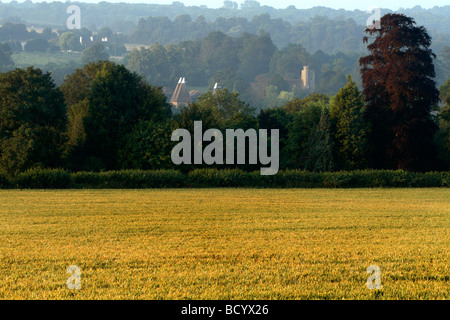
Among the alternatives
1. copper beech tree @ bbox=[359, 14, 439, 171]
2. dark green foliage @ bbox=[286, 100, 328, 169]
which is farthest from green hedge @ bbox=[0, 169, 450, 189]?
dark green foliage @ bbox=[286, 100, 328, 169]

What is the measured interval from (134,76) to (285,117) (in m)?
19.3

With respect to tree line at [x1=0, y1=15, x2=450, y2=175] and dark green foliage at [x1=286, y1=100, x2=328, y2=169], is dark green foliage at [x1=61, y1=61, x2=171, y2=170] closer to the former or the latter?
tree line at [x1=0, y1=15, x2=450, y2=175]

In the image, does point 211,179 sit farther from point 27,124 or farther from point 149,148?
point 27,124

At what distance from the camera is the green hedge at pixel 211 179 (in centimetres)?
4025

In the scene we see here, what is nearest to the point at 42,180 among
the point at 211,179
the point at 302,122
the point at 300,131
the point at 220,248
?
the point at 211,179

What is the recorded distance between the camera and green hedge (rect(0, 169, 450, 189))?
Answer: 40250mm

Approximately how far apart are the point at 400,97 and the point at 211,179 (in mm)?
23590

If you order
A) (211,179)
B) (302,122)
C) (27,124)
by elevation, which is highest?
(302,122)

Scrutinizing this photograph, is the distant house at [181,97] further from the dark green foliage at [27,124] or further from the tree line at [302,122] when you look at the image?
the dark green foliage at [27,124]

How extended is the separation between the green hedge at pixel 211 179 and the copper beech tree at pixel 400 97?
873 centimetres

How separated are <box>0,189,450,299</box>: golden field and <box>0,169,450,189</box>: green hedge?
7.38 metres

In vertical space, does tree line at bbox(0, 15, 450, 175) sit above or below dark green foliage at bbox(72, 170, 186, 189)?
above

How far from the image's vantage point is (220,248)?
1638 centimetres

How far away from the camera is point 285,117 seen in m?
65.8
